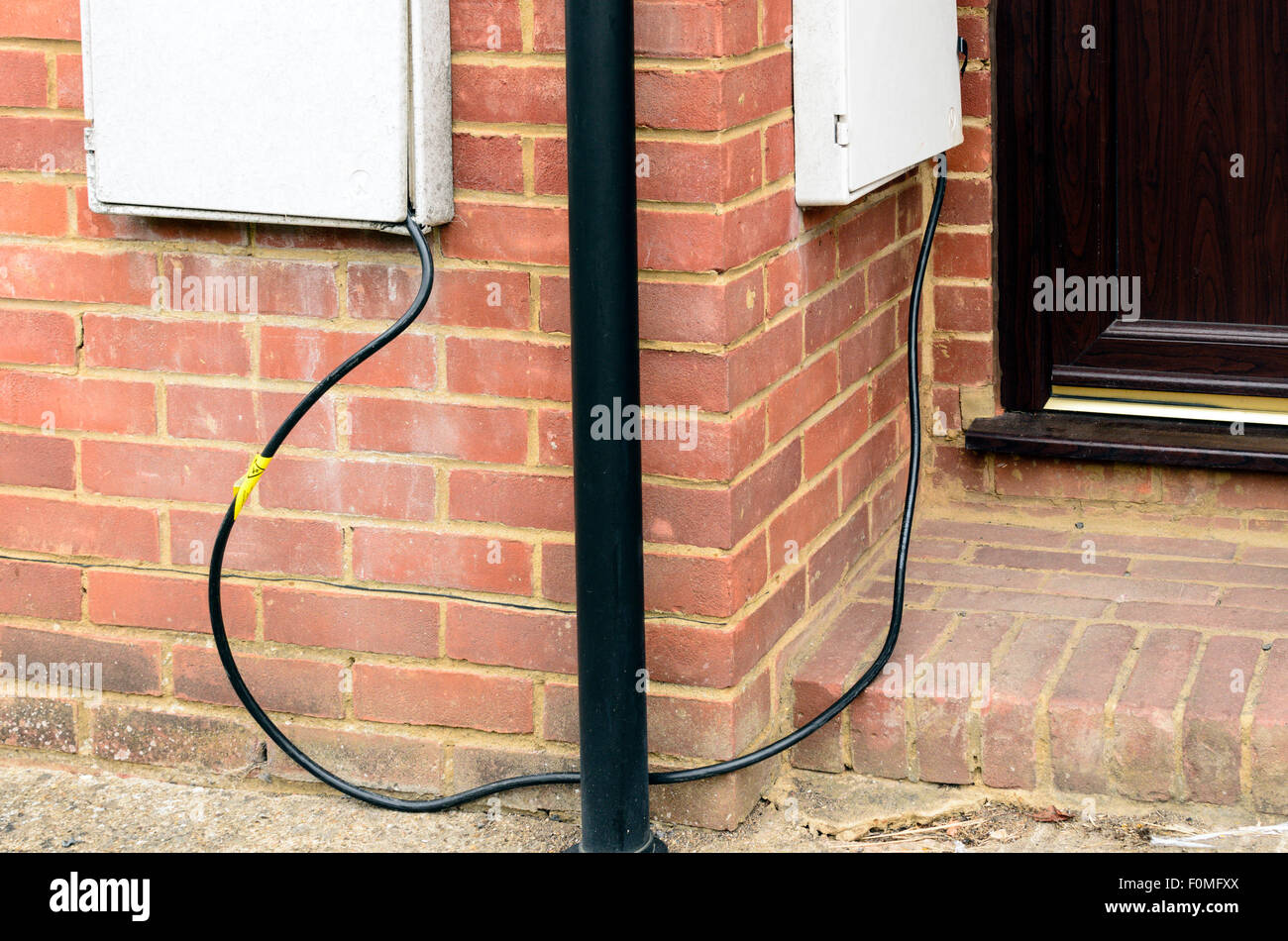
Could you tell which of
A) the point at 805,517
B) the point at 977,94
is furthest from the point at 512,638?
the point at 977,94

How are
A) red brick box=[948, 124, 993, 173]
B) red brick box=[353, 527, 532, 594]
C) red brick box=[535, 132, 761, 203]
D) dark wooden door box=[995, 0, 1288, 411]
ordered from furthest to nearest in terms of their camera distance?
red brick box=[948, 124, 993, 173] → dark wooden door box=[995, 0, 1288, 411] → red brick box=[353, 527, 532, 594] → red brick box=[535, 132, 761, 203]

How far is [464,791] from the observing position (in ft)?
8.35

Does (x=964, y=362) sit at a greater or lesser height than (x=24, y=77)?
lesser

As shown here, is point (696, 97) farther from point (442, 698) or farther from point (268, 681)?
point (268, 681)

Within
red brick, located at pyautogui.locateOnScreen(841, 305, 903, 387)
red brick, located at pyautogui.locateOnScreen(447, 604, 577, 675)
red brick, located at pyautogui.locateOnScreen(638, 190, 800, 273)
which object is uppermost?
red brick, located at pyautogui.locateOnScreen(638, 190, 800, 273)

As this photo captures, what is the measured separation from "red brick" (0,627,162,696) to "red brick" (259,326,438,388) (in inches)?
20.3

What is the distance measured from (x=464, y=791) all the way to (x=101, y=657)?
0.64 metres

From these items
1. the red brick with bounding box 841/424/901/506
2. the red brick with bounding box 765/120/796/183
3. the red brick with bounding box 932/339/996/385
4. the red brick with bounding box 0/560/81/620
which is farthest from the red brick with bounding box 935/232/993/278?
the red brick with bounding box 0/560/81/620

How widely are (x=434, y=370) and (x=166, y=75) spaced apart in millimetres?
544

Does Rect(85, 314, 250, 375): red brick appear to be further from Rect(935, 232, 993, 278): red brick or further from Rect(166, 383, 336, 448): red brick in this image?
Rect(935, 232, 993, 278): red brick

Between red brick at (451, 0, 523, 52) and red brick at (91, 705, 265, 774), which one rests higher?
red brick at (451, 0, 523, 52)

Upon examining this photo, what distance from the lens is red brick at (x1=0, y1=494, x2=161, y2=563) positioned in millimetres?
2621

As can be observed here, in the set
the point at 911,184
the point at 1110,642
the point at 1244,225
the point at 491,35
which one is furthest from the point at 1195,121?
the point at 491,35
